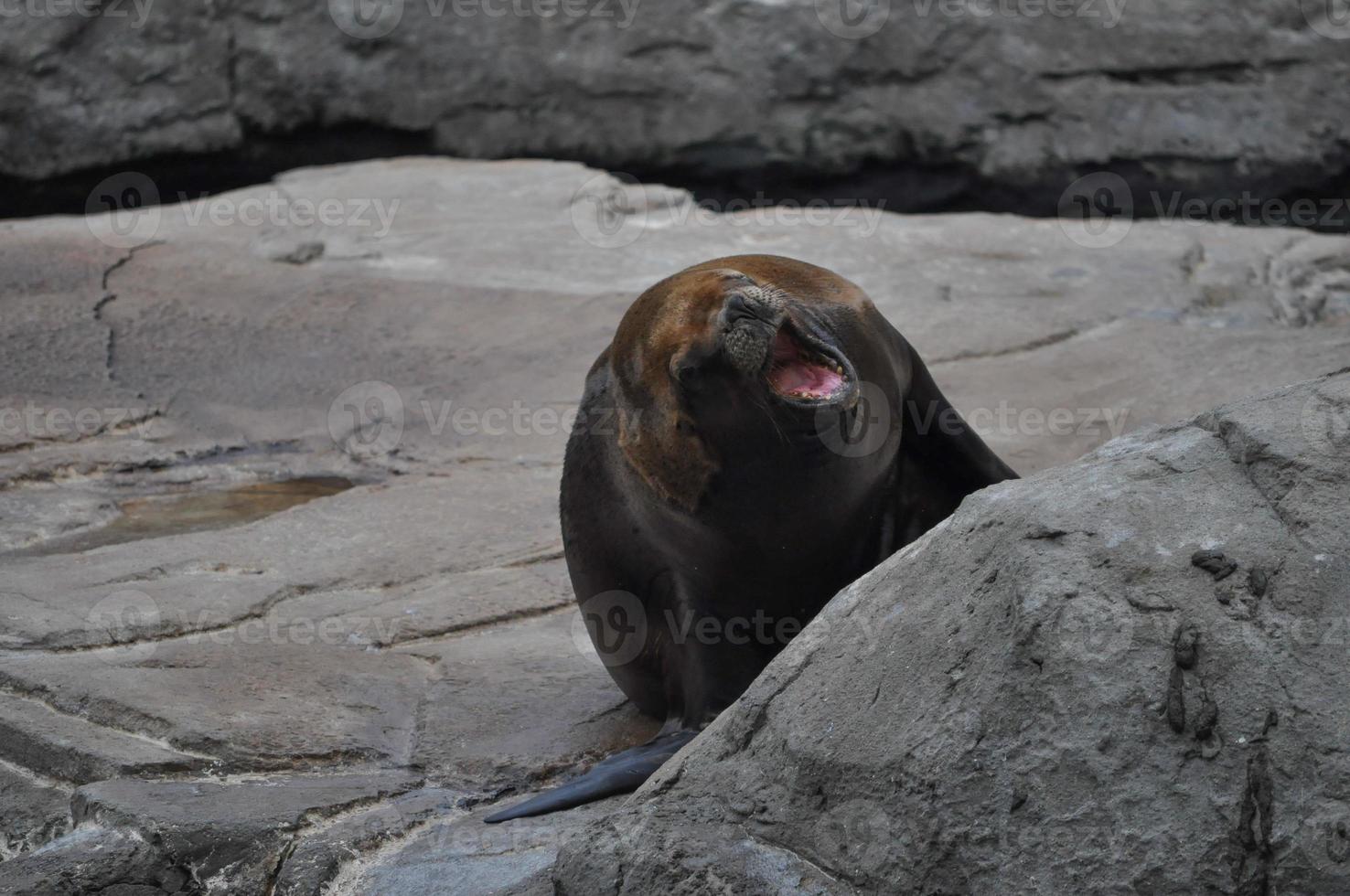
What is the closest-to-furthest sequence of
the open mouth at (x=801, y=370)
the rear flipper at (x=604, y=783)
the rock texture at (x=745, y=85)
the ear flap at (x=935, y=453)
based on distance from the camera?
the rear flipper at (x=604, y=783), the open mouth at (x=801, y=370), the ear flap at (x=935, y=453), the rock texture at (x=745, y=85)

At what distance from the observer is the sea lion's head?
3.43 meters

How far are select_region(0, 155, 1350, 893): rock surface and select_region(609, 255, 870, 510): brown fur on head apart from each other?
71 cm

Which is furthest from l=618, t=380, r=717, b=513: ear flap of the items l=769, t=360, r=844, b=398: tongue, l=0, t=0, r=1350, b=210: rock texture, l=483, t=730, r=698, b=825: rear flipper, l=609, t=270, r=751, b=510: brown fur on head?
l=0, t=0, r=1350, b=210: rock texture

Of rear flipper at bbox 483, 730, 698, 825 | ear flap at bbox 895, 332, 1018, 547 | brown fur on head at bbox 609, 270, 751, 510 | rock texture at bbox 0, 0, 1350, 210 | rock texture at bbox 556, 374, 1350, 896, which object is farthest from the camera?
rock texture at bbox 0, 0, 1350, 210

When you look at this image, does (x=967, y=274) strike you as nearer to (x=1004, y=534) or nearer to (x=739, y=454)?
(x=739, y=454)

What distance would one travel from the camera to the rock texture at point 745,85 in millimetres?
9781

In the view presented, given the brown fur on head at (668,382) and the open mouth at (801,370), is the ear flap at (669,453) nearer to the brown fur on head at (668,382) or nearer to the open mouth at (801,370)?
the brown fur on head at (668,382)

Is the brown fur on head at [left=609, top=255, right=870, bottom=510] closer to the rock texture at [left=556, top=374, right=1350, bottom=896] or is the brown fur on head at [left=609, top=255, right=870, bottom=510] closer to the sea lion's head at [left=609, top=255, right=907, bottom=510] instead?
the sea lion's head at [left=609, top=255, right=907, bottom=510]

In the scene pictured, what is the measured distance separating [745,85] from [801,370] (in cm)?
670

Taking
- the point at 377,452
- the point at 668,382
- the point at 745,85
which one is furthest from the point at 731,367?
the point at 745,85

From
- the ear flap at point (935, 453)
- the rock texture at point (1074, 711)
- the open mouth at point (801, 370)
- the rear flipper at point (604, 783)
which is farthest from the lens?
the ear flap at point (935, 453)

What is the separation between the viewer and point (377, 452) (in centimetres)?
639

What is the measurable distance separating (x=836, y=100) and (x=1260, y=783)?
7.89 meters

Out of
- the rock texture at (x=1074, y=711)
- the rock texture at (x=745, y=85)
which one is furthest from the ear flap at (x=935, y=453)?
the rock texture at (x=745, y=85)
